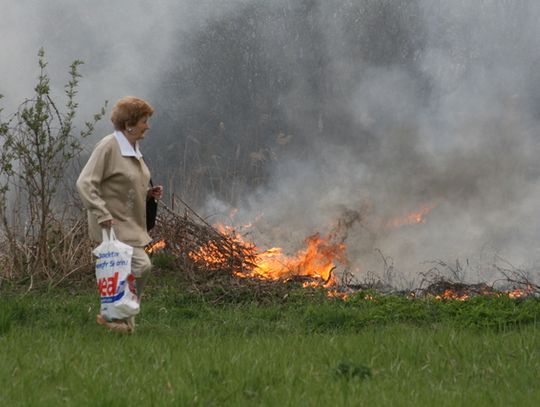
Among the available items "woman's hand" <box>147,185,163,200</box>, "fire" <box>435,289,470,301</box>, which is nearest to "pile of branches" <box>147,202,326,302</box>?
"fire" <box>435,289,470,301</box>

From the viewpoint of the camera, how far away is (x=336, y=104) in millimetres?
15703

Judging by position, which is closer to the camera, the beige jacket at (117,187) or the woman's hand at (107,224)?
the woman's hand at (107,224)

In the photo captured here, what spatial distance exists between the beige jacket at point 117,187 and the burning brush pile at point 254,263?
88.9 inches

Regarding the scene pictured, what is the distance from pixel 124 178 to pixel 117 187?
89 millimetres

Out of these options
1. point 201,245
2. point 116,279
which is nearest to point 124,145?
point 116,279

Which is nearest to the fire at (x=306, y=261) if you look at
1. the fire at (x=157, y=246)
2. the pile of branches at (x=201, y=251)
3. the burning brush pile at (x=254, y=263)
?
the burning brush pile at (x=254, y=263)

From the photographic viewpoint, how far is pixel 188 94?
59.9 feet

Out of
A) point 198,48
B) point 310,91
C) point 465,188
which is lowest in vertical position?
point 465,188

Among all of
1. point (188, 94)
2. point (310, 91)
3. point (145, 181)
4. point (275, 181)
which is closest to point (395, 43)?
point (310, 91)

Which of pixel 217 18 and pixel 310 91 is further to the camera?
pixel 217 18

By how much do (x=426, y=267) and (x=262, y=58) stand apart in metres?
9.33

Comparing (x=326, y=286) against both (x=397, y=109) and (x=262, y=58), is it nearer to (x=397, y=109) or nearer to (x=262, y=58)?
(x=397, y=109)

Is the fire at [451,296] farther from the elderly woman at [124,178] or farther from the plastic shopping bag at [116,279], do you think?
Answer: the plastic shopping bag at [116,279]

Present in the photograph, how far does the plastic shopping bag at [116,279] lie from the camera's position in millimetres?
5957
